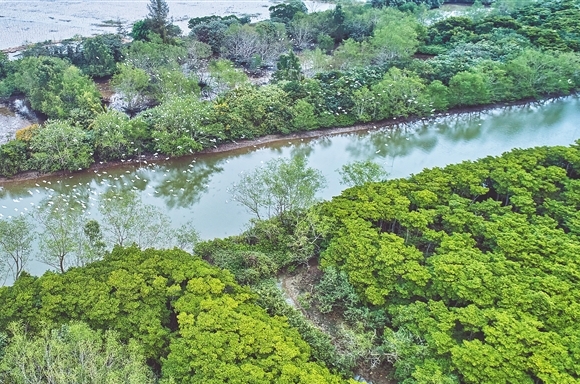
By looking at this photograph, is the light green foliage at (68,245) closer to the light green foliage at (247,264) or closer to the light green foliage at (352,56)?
the light green foliage at (247,264)

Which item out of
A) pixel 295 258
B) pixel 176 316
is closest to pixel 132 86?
pixel 295 258

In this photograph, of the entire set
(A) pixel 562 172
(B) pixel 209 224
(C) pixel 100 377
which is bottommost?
(B) pixel 209 224

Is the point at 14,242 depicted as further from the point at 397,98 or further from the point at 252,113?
the point at 397,98

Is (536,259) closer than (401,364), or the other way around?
(401,364)

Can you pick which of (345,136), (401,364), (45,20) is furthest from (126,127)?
(45,20)

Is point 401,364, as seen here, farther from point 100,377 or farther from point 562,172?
point 562,172

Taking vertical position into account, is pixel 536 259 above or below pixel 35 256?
above

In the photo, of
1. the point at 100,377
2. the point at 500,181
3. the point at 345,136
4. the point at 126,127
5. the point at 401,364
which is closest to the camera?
the point at 100,377
